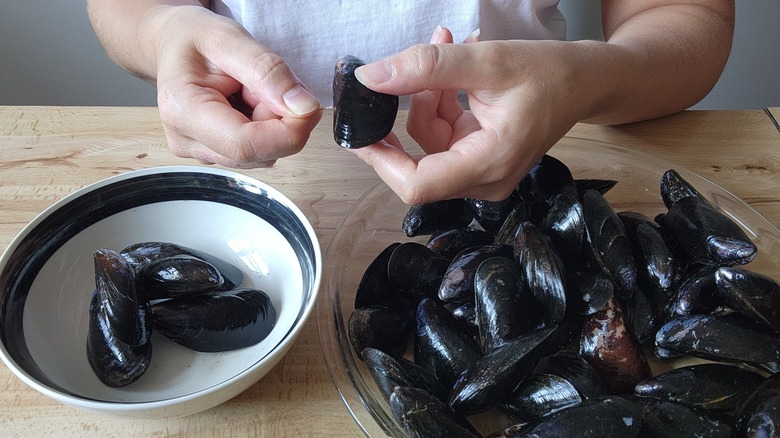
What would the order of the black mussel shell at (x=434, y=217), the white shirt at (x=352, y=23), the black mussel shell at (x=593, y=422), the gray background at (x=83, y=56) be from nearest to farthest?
the black mussel shell at (x=593, y=422)
the black mussel shell at (x=434, y=217)
the white shirt at (x=352, y=23)
the gray background at (x=83, y=56)

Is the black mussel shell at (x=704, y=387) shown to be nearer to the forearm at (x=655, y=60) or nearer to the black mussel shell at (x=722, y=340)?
the black mussel shell at (x=722, y=340)

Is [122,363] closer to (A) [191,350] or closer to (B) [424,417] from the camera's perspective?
(A) [191,350]

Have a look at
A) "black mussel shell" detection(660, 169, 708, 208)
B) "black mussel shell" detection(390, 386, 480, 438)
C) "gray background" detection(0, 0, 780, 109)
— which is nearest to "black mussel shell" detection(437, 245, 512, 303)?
"black mussel shell" detection(390, 386, 480, 438)

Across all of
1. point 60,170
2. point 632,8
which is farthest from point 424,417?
point 632,8

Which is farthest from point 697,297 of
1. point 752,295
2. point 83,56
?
point 83,56

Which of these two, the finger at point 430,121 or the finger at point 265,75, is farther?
the finger at point 430,121

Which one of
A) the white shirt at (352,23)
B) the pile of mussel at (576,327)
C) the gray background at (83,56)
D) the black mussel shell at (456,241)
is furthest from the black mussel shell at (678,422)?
the gray background at (83,56)

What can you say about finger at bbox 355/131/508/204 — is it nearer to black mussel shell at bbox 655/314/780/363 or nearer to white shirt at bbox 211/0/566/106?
black mussel shell at bbox 655/314/780/363

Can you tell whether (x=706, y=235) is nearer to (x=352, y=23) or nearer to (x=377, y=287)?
(x=377, y=287)
